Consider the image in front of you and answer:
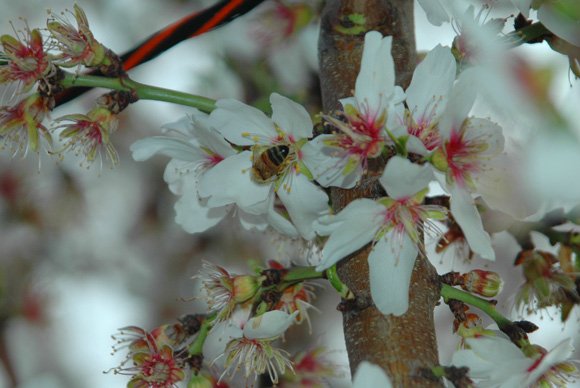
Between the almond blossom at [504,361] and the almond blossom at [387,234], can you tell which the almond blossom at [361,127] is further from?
the almond blossom at [504,361]

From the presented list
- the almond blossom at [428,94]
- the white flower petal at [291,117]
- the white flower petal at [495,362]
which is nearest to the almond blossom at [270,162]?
the white flower petal at [291,117]

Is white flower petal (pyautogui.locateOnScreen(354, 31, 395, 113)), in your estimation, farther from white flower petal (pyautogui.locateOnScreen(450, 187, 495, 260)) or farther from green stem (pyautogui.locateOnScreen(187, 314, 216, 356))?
green stem (pyautogui.locateOnScreen(187, 314, 216, 356))

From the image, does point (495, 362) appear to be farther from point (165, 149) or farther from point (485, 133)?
point (165, 149)

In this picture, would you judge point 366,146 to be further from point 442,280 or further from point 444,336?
point 444,336

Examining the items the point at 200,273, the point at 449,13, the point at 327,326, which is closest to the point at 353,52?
the point at 449,13

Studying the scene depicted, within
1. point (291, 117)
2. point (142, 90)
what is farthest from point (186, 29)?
point (291, 117)

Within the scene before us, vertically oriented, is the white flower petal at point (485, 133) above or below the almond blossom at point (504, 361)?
above
